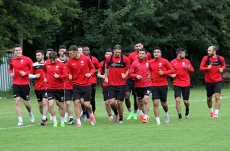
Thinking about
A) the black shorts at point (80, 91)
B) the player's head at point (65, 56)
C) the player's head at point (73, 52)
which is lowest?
the black shorts at point (80, 91)

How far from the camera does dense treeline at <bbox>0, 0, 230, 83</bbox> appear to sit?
4819 centimetres

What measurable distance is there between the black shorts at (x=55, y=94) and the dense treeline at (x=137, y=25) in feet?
82.0

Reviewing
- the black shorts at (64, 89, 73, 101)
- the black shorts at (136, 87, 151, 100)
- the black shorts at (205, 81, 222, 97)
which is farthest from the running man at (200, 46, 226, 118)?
the black shorts at (64, 89, 73, 101)

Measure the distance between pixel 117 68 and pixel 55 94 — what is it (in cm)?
202

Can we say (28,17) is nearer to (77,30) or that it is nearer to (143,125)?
(77,30)

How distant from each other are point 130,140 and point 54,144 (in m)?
1.74

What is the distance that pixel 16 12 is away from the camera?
40594 mm

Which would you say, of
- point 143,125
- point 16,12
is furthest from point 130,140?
point 16,12

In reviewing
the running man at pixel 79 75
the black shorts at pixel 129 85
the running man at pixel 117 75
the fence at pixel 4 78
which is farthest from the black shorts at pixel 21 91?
the fence at pixel 4 78

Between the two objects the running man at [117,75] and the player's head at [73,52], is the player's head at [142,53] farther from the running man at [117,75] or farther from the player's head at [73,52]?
the player's head at [73,52]

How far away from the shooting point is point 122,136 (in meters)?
15.4

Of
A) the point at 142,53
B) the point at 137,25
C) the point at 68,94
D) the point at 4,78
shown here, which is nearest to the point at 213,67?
the point at 142,53

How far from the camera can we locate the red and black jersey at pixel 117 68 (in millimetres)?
19359

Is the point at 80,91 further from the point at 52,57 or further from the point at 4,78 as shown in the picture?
the point at 4,78
